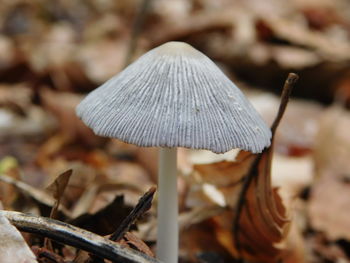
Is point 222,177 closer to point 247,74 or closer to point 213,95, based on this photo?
point 213,95

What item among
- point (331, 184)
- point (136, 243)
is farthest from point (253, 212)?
point (331, 184)

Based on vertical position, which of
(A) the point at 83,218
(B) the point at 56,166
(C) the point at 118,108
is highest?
(C) the point at 118,108

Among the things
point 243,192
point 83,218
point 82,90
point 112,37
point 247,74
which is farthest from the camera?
point 112,37

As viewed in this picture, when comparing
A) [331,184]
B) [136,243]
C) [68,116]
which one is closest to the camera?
[136,243]

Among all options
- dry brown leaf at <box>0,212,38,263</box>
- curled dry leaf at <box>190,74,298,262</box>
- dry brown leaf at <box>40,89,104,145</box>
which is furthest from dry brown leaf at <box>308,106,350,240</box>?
dry brown leaf at <box>0,212,38,263</box>

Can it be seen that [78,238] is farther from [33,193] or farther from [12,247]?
[33,193]

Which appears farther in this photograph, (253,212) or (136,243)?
(253,212)

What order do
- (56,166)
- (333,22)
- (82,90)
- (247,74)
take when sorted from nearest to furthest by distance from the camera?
(56,166) < (82,90) < (247,74) < (333,22)

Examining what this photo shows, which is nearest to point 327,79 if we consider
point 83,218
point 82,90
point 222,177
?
point 82,90
